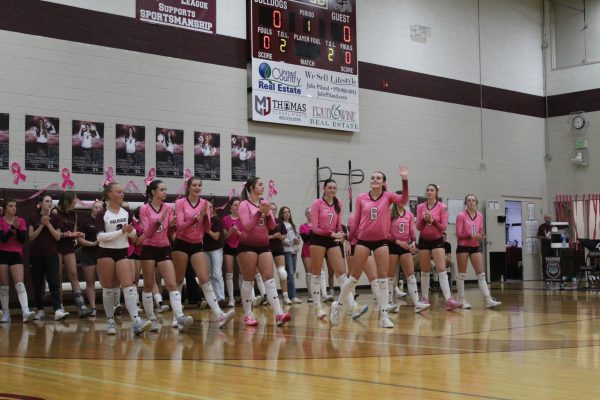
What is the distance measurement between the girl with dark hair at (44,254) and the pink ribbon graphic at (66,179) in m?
2.96

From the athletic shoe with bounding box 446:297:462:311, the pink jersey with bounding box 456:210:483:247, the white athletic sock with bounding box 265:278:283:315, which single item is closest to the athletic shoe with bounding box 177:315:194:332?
the white athletic sock with bounding box 265:278:283:315

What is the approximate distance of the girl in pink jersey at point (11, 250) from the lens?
37.8 feet

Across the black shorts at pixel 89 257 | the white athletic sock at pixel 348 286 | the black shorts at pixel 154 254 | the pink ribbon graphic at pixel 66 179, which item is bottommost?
the white athletic sock at pixel 348 286

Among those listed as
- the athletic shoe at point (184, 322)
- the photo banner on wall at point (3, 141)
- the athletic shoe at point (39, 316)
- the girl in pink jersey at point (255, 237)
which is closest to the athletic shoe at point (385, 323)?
the girl in pink jersey at point (255, 237)

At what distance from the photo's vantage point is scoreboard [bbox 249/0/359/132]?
18.1 meters

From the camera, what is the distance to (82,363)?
22.4 feet

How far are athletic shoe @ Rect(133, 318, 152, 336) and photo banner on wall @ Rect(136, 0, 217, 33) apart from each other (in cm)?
918

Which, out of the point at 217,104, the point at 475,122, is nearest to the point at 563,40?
the point at 475,122

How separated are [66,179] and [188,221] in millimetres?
6516

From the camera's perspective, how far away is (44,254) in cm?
1203

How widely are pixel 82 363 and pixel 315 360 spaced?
2.16m

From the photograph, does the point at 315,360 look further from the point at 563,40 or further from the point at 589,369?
the point at 563,40

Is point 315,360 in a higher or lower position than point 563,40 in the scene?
lower

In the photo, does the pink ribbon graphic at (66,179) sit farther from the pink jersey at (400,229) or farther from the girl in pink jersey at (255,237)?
the pink jersey at (400,229)
